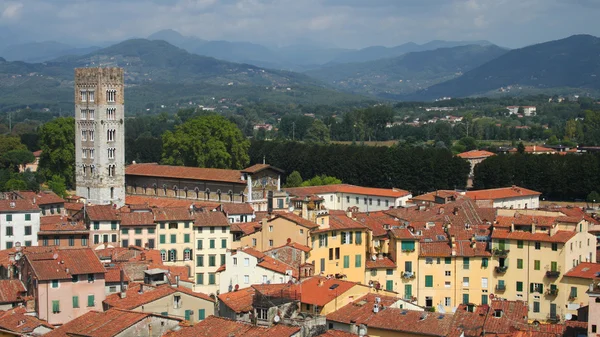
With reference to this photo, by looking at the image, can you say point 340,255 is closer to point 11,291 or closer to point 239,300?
point 239,300

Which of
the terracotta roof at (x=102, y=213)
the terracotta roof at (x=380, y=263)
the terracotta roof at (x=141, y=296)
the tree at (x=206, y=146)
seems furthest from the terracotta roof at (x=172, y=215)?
the tree at (x=206, y=146)

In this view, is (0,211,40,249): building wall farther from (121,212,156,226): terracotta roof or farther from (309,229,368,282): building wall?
(309,229,368,282): building wall

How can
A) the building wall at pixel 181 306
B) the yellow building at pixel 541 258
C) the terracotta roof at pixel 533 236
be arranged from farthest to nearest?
the terracotta roof at pixel 533 236 → the yellow building at pixel 541 258 → the building wall at pixel 181 306

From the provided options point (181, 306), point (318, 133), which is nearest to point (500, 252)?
point (181, 306)

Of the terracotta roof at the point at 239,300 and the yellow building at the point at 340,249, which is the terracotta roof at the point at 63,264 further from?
Answer: the yellow building at the point at 340,249

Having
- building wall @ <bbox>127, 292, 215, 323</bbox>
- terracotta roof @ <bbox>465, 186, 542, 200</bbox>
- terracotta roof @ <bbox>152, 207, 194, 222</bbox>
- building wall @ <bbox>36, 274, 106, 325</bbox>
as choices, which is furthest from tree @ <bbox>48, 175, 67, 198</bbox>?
building wall @ <bbox>127, 292, 215, 323</bbox>

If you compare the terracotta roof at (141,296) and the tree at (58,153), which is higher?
the tree at (58,153)
